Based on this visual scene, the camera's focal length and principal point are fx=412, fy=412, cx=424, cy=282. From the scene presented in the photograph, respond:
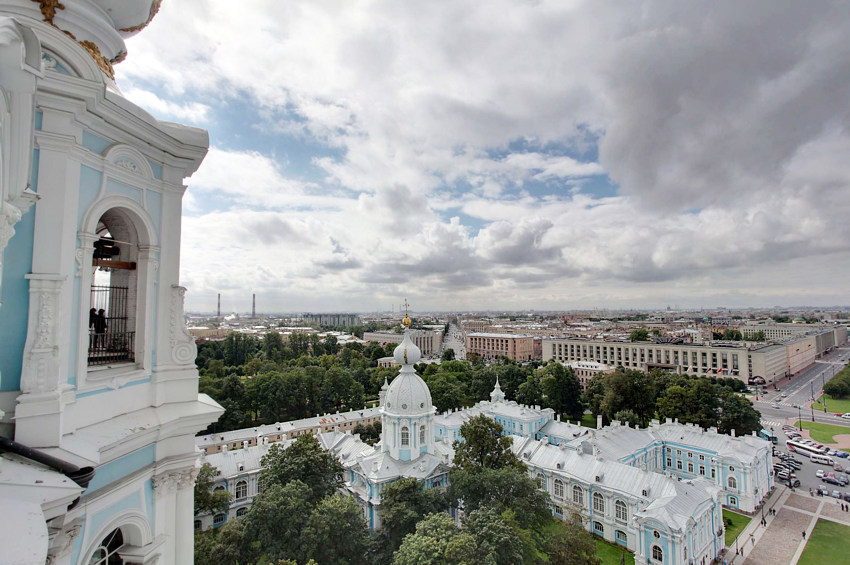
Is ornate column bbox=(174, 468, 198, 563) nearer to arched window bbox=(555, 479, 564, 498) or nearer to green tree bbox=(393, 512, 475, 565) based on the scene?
green tree bbox=(393, 512, 475, 565)

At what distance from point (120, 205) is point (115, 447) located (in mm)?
3343

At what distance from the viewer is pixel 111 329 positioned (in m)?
6.68

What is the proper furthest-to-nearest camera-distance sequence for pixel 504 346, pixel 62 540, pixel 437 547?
pixel 504 346, pixel 437 547, pixel 62 540

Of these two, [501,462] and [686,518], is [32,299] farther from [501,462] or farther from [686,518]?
[686,518]

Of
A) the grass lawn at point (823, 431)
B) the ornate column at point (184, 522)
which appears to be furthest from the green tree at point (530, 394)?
the ornate column at point (184, 522)

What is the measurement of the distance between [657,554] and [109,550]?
82.0 feet

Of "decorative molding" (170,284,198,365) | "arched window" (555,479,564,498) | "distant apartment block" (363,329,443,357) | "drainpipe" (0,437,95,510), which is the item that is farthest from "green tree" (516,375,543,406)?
"distant apartment block" (363,329,443,357)

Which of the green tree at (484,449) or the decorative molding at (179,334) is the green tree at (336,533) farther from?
the decorative molding at (179,334)

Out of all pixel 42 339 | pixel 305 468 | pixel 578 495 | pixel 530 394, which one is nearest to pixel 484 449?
pixel 305 468

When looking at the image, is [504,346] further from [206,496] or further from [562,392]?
[206,496]

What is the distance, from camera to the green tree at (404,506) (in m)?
18.8

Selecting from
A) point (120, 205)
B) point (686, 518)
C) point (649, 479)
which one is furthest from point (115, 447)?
point (649, 479)

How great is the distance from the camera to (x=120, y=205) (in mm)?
5969

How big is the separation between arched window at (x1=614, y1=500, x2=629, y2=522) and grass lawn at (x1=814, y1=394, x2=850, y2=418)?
175 feet
